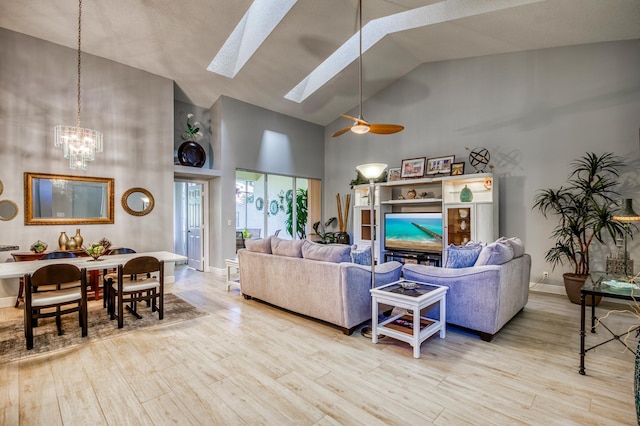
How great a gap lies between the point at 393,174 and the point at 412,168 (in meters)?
0.46

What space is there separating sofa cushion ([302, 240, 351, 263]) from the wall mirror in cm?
376

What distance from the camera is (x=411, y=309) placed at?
280 cm

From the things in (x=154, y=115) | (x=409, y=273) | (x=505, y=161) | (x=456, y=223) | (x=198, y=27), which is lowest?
(x=409, y=273)

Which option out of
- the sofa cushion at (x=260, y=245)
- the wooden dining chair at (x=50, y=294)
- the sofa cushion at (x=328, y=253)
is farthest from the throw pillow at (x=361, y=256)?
the wooden dining chair at (x=50, y=294)

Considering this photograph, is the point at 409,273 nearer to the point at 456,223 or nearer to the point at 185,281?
the point at 456,223

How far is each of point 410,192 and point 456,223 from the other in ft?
3.96

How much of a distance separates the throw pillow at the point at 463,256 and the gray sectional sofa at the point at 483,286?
0.05 m

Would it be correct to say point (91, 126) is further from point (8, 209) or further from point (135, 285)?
point (135, 285)

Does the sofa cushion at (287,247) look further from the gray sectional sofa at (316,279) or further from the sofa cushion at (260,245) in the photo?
the sofa cushion at (260,245)

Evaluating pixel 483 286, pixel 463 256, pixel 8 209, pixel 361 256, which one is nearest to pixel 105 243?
pixel 8 209

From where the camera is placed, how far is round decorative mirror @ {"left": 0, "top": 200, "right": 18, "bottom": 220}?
437 cm

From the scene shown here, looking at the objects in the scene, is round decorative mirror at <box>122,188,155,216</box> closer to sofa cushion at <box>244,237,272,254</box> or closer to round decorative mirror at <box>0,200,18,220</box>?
round decorative mirror at <box>0,200,18,220</box>

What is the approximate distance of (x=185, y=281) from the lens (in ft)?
19.4

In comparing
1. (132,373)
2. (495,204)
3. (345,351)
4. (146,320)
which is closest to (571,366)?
(345,351)
